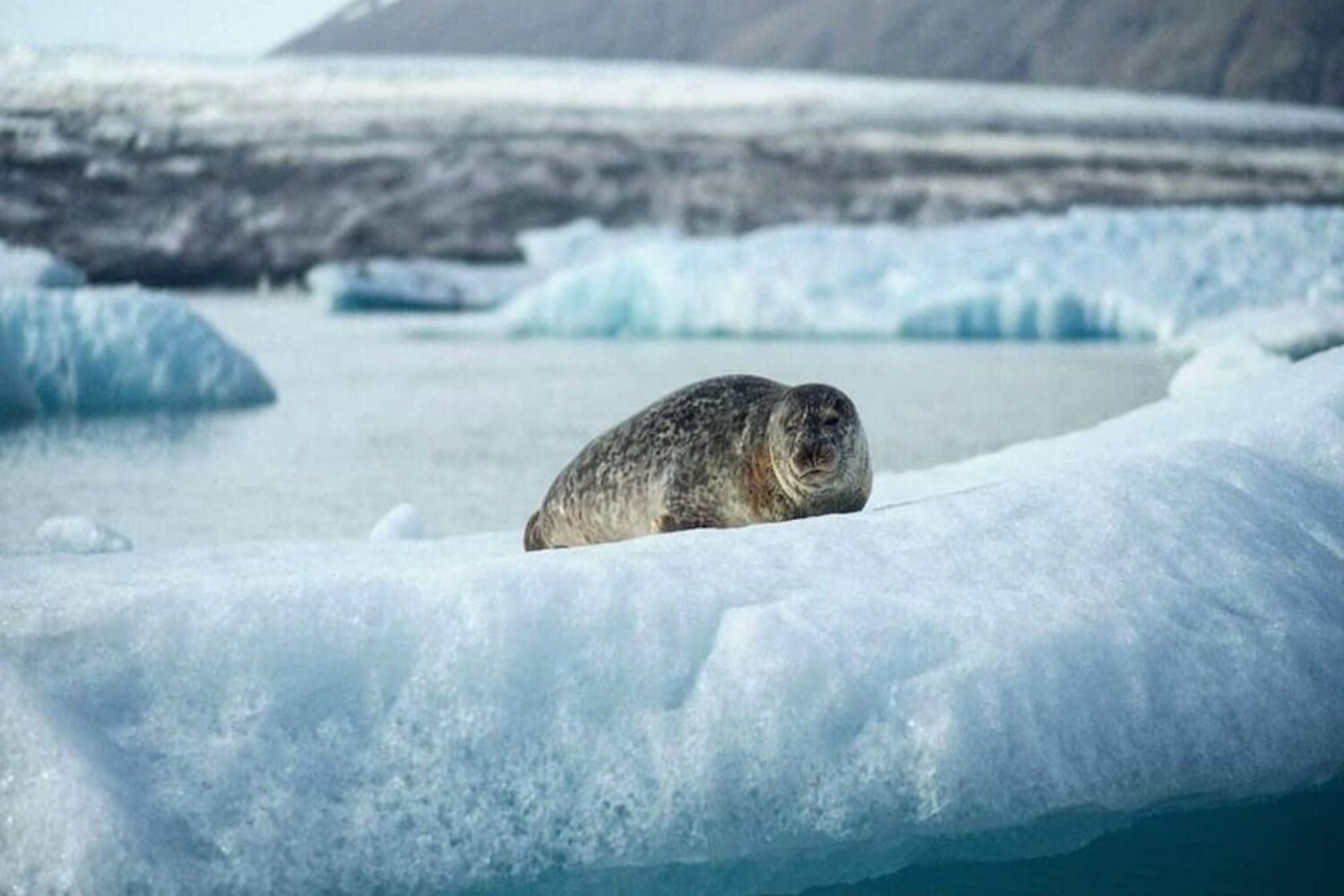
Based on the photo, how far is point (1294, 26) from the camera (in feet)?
147

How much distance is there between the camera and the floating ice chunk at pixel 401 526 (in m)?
4.36

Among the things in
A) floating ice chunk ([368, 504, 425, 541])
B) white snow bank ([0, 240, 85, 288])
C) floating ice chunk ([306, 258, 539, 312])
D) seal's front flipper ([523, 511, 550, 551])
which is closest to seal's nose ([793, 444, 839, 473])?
seal's front flipper ([523, 511, 550, 551])

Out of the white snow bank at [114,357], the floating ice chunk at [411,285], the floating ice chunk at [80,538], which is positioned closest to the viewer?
the floating ice chunk at [80,538]

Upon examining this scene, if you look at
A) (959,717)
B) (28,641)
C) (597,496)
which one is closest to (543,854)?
(959,717)

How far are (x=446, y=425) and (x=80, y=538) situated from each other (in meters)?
4.83

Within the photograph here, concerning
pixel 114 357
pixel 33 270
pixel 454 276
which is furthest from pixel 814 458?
pixel 454 276

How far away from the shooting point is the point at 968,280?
15.2 m

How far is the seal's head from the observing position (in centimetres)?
290

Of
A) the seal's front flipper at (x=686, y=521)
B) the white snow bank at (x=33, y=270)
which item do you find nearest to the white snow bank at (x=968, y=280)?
the white snow bank at (x=33, y=270)

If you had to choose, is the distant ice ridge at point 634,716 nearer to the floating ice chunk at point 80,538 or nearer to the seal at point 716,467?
the seal at point 716,467

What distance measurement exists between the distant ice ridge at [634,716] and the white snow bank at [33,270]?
12243 millimetres

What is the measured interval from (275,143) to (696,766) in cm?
2811

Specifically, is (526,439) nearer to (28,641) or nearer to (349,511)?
(349,511)

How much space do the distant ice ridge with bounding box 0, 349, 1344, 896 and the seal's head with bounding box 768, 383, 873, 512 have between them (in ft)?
1.54
